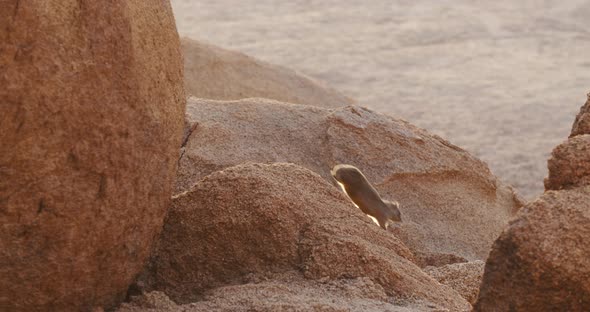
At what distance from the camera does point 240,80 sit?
681 centimetres

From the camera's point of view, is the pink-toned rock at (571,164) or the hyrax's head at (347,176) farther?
the hyrax's head at (347,176)

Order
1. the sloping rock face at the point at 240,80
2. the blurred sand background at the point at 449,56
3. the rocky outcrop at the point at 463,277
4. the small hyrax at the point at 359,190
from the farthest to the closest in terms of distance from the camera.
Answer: the blurred sand background at the point at 449,56 → the sloping rock face at the point at 240,80 → the small hyrax at the point at 359,190 → the rocky outcrop at the point at 463,277

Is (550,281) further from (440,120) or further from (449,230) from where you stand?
(440,120)

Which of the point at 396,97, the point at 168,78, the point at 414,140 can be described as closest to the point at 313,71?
the point at 396,97

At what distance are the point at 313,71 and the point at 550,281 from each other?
300 inches

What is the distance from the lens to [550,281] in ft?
7.16

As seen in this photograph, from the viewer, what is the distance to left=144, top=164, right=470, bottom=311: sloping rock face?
2.73 m

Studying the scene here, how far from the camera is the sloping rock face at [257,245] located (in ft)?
8.96

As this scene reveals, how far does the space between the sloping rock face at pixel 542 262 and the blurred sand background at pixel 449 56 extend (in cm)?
463

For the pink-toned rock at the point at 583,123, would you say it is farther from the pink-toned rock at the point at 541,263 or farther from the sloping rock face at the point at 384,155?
the sloping rock face at the point at 384,155

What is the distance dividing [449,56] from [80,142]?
27.2 ft

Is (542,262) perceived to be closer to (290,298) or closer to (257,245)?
(290,298)

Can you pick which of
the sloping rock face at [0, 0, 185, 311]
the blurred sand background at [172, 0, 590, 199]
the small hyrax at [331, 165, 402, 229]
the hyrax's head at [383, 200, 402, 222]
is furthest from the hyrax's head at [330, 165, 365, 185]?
the blurred sand background at [172, 0, 590, 199]

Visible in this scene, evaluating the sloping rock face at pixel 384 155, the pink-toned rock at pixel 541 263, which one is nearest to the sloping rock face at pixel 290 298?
the pink-toned rock at pixel 541 263
